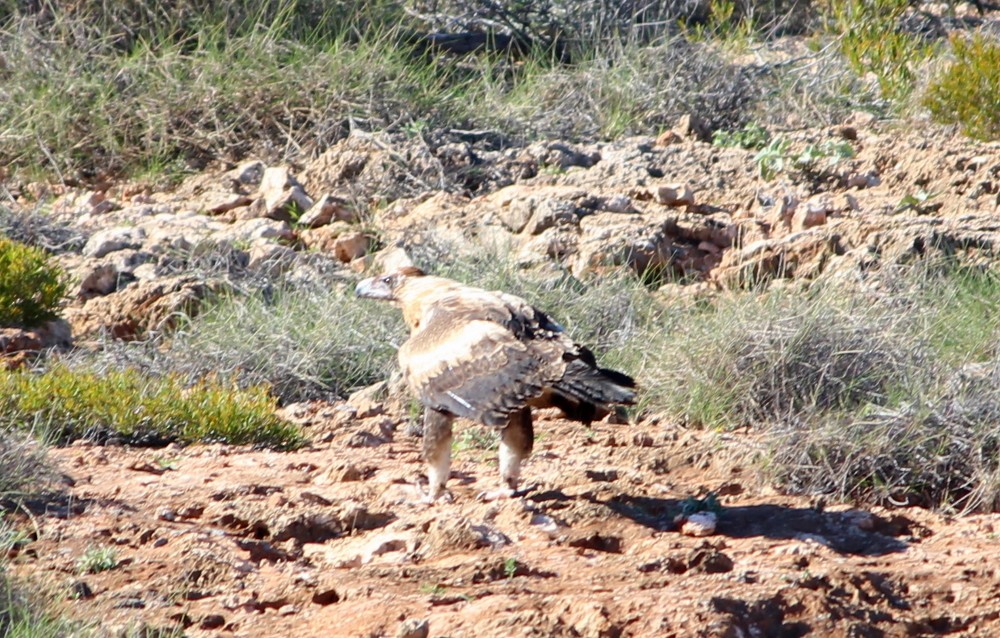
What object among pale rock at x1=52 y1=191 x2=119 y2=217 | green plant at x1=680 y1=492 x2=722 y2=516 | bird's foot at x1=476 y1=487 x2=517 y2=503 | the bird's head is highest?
the bird's head

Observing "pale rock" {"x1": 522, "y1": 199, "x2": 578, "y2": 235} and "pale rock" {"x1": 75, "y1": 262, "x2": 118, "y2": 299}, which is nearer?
"pale rock" {"x1": 75, "y1": 262, "x2": 118, "y2": 299}

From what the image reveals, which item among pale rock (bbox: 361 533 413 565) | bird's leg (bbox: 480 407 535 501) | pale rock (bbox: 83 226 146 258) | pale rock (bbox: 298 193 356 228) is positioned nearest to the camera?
pale rock (bbox: 361 533 413 565)

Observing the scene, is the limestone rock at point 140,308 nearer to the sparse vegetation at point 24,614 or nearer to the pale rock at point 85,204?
the pale rock at point 85,204

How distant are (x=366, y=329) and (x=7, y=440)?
Result: 2837 millimetres

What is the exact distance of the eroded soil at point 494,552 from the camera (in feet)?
14.9

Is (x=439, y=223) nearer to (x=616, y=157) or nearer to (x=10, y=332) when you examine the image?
(x=616, y=157)

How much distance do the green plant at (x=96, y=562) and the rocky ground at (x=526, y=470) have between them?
0.05 m

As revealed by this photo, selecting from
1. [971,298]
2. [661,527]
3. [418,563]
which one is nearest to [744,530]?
[661,527]

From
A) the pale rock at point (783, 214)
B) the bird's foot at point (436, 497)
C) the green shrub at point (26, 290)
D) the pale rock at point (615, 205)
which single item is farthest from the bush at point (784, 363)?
the green shrub at point (26, 290)

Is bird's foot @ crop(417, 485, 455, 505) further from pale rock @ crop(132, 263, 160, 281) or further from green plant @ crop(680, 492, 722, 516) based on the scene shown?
pale rock @ crop(132, 263, 160, 281)

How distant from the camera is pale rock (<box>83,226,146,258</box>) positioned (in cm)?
945

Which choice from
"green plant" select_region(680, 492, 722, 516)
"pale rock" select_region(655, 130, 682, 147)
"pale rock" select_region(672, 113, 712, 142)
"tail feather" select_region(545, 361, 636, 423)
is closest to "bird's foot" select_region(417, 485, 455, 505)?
"tail feather" select_region(545, 361, 636, 423)

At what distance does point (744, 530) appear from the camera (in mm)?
5590

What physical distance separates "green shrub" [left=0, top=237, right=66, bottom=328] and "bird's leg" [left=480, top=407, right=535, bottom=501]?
3.54m
